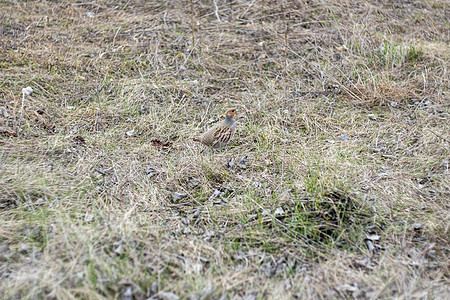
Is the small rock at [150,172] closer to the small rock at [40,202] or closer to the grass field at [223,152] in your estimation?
the grass field at [223,152]

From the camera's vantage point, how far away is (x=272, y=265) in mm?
2754

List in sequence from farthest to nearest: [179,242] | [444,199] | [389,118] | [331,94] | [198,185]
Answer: [331,94]
[389,118]
[198,185]
[444,199]
[179,242]

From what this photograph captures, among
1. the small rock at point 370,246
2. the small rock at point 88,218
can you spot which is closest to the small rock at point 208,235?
the small rock at point 88,218

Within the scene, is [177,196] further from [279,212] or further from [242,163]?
[279,212]

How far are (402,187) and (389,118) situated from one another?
1.52 m

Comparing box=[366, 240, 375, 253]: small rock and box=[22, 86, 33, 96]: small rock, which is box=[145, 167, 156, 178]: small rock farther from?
box=[22, 86, 33, 96]: small rock

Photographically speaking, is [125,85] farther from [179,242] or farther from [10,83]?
[179,242]

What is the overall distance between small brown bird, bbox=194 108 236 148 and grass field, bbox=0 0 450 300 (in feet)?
0.48

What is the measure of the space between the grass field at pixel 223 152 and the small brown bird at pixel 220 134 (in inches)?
5.8

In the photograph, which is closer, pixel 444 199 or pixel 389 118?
pixel 444 199

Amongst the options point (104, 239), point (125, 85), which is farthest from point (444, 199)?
point (125, 85)

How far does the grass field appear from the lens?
103 inches

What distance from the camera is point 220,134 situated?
13.4 feet

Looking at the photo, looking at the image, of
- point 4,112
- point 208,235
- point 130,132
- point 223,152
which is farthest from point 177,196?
point 4,112
